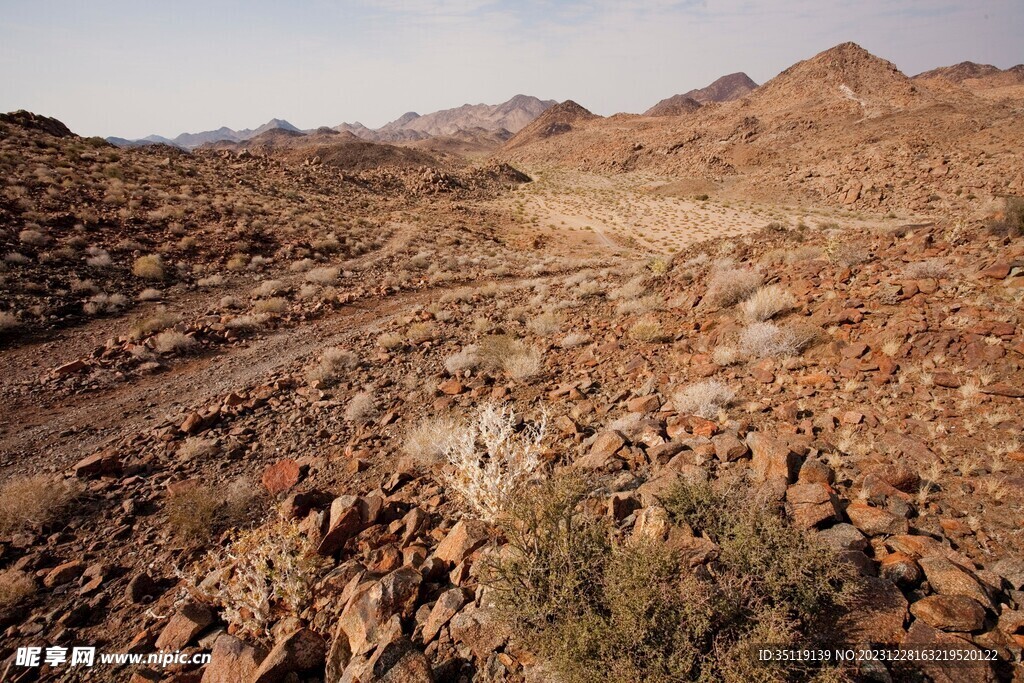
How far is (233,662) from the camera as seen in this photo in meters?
2.85

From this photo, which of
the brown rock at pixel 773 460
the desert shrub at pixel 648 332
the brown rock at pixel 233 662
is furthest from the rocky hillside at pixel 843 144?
the brown rock at pixel 233 662

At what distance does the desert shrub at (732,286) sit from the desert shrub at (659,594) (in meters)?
5.43

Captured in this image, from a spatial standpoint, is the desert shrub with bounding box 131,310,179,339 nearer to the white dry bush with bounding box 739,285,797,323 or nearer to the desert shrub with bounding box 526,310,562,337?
the desert shrub with bounding box 526,310,562,337

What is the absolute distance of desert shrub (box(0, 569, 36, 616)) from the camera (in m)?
3.78

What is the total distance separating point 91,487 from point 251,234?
554 inches

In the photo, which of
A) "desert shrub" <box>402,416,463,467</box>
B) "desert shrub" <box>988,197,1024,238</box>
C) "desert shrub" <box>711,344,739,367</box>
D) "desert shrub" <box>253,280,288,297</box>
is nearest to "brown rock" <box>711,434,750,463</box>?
"desert shrub" <box>711,344,739,367</box>

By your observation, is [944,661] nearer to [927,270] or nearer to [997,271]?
[997,271]

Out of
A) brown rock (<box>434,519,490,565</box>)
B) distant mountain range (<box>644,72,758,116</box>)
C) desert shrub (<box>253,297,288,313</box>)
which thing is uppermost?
distant mountain range (<box>644,72,758,116</box>)

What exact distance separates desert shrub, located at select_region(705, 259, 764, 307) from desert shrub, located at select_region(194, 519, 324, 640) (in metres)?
7.15

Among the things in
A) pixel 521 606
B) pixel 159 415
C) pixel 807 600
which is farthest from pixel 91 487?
pixel 807 600

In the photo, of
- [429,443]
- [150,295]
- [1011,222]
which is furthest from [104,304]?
[1011,222]

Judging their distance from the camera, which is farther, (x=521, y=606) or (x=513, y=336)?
(x=513, y=336)

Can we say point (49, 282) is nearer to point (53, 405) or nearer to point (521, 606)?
point (53, 405)

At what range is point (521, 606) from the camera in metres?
2.55
